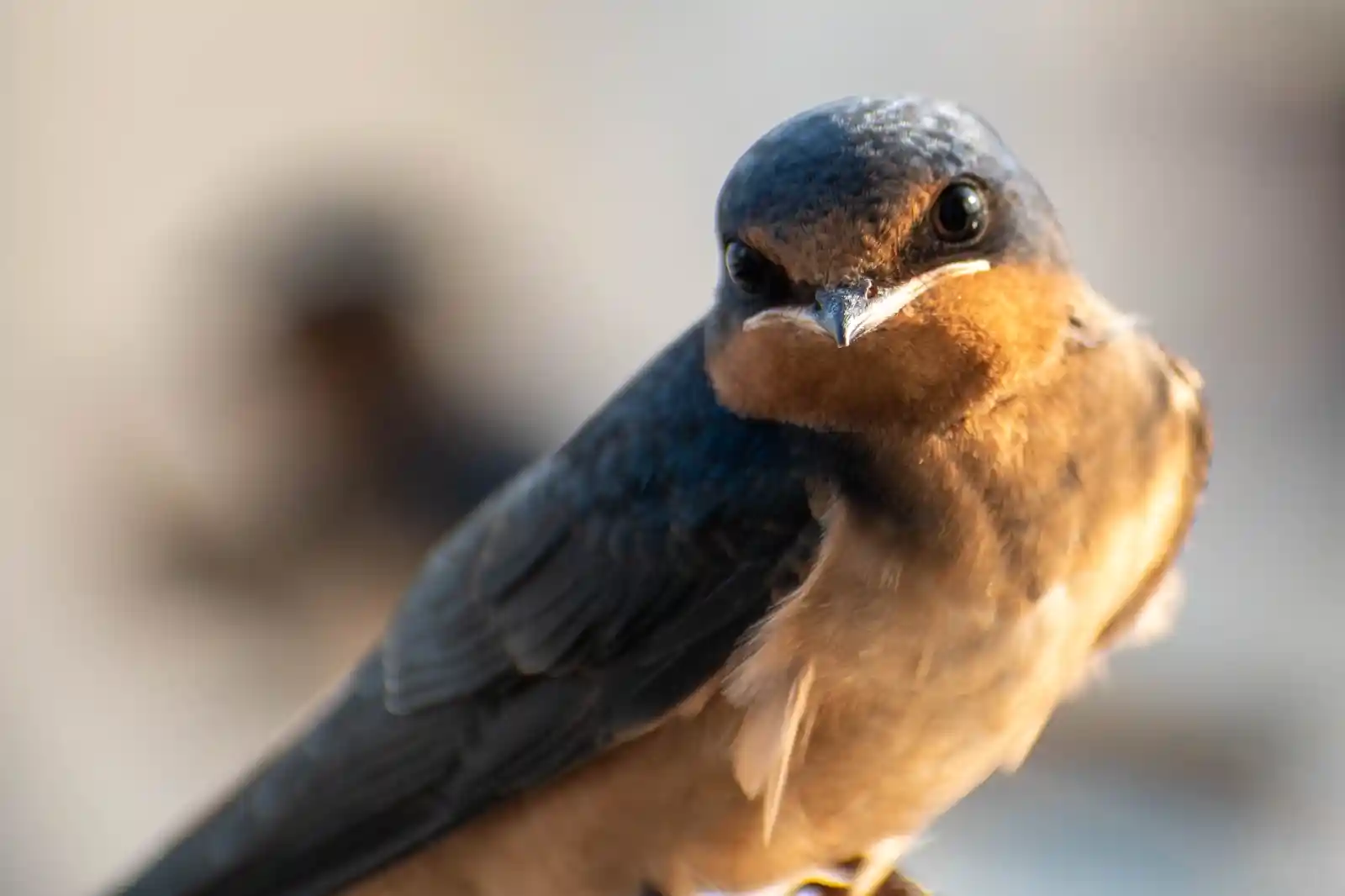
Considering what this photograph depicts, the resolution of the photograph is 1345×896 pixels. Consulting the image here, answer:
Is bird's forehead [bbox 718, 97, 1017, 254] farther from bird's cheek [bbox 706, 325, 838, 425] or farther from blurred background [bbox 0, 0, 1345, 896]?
blurred background [bbox 0, 0, 1345, 896]

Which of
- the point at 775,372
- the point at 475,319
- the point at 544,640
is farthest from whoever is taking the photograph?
the point at 475,319

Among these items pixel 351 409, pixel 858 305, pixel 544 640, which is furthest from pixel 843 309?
pixel 351 409

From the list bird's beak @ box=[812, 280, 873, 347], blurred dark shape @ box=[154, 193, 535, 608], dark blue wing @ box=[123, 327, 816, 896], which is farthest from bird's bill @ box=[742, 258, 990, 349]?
blurred dark shape @ box=[154, 193, 535, 608]

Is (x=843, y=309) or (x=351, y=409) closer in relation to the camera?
(x=843, y=309)

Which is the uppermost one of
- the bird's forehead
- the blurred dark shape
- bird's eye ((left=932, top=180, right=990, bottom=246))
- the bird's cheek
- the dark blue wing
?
the blurred dark shape

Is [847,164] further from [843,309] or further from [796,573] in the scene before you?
[796,573]

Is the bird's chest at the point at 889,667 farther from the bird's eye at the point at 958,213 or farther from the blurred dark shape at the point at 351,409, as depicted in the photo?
the blurred dark shape at the point at 351,409

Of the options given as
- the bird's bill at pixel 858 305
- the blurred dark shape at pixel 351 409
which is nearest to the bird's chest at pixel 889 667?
the bird's bill at pixel 858 305

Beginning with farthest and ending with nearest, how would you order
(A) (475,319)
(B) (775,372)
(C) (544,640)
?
(A) (475,319), (C) (544,640), (B) (775,372)
